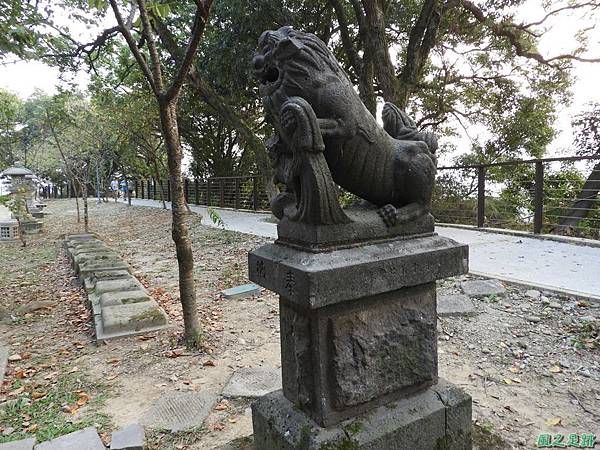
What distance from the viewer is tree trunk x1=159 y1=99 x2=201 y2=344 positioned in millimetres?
3714

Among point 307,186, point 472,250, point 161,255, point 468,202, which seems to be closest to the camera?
point 307,186

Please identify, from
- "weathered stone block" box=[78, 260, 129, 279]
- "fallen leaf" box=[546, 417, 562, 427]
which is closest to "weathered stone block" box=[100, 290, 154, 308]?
"weathered stone block" box=[78, 260, 129, 279]

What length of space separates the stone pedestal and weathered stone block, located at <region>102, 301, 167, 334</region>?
266cm

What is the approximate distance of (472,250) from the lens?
6.75 m

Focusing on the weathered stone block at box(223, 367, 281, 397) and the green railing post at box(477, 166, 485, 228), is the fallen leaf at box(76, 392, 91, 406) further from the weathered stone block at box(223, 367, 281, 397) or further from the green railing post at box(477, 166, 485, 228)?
the green railing post at box(477, 166, 485, 228)

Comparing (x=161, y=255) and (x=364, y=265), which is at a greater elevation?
(x=364, y=265)

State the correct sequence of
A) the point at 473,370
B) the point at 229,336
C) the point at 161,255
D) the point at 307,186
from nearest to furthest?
the point at 307,186, the point at 473,370, the point at 229,336, the point at 161,255

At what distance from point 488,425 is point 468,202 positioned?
358 inches

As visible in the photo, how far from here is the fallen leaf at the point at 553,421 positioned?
255cm

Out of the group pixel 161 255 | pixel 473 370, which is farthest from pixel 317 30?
pixel 473 370

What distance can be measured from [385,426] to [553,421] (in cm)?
142

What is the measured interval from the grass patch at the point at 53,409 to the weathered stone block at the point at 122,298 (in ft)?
4.39

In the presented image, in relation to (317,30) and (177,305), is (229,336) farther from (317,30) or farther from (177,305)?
(317,30)

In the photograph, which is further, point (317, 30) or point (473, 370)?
point (317, 30)
